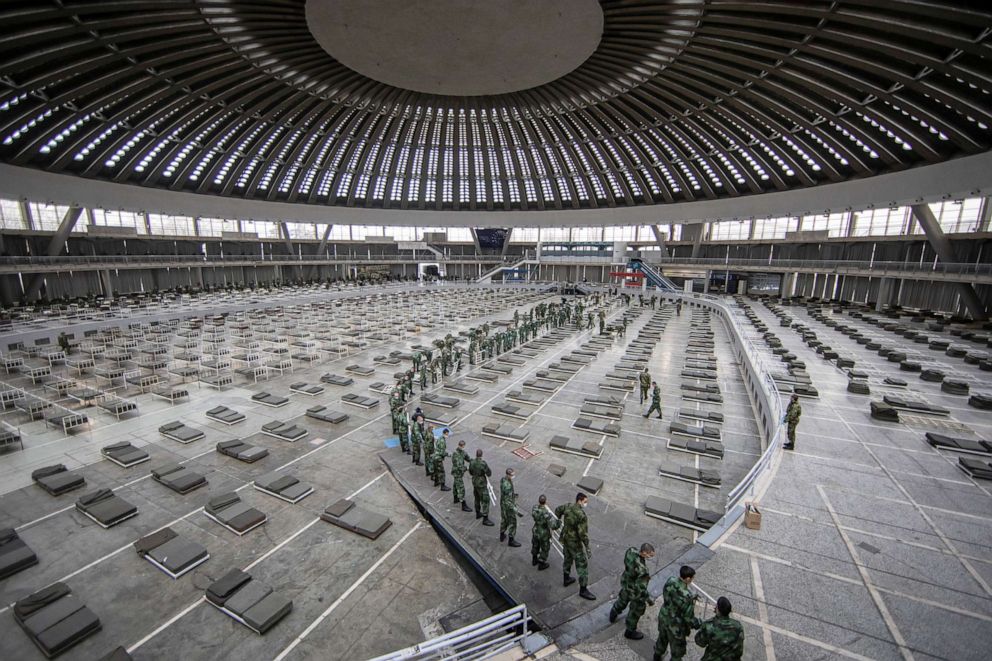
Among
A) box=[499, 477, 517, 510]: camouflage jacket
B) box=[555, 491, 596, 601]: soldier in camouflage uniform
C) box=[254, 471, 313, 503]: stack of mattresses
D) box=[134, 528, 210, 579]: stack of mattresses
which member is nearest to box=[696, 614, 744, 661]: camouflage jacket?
box=[555, 491, 596, 601]: soldier in camouflage uniform

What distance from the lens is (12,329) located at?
2602 centimetres

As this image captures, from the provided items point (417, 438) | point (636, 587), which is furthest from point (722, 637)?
point (417, 438)

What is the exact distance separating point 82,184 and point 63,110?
32.0ft

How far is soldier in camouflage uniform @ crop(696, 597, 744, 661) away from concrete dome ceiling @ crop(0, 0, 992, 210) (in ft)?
75.4

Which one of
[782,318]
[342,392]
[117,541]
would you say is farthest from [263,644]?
[782,318]

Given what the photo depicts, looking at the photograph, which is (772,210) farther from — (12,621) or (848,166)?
(12,621)

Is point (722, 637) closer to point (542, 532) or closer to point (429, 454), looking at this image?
point (542, 532)

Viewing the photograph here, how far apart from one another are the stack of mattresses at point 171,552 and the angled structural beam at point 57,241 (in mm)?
48870

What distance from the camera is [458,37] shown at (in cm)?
2450

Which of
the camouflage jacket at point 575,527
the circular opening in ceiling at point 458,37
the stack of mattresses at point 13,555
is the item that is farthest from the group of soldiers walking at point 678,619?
the circular opening in ceiling at point 458,37

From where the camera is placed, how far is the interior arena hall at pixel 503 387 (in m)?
→ 6.57

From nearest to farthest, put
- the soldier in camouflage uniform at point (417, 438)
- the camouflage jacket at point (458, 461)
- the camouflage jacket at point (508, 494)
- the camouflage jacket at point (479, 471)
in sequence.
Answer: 1. the camouflage jacket at point (508, 494)
2. the camouflage jacket at point (479, 471)
3. the camouflage jacket at point (458, 461)
4. the soldier in camouflage uniform at point (417, 438)

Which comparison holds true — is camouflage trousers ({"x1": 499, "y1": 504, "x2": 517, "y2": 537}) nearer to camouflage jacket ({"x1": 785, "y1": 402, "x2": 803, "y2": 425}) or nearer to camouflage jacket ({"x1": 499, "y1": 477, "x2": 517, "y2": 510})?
camouflage jacket ({"x1": 499, "y1": 477, "x2": 517, "y2": 510})

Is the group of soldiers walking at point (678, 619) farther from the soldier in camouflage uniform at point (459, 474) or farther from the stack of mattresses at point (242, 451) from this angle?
the stack of mattresses at point (242, 451)
